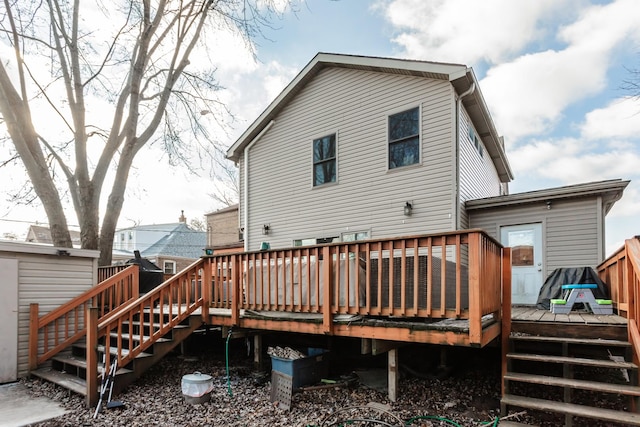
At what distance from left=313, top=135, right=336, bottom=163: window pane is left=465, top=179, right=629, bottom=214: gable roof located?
3.34 metres

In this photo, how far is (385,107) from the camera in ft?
27.0

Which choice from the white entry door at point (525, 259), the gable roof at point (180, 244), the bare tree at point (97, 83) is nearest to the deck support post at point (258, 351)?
the white entry door at point (525, 259)

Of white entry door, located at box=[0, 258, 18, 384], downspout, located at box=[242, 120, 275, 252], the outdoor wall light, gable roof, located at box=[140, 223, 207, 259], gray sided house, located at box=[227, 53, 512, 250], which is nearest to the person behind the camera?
white entry door, located at box=[0, 258, 18, 384]

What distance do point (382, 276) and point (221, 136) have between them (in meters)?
10.1

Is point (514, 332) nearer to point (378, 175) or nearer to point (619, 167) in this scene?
point (378, 175)

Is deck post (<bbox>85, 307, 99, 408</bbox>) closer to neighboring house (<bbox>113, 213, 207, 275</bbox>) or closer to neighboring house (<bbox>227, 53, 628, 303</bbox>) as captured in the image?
neighboring house (<bbox>227, 53, 628, 303</bbox>)

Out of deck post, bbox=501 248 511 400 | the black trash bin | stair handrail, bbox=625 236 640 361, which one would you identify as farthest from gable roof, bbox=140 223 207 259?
stair handrail, bbox=625 236 640 361

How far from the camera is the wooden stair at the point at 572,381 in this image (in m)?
3.22

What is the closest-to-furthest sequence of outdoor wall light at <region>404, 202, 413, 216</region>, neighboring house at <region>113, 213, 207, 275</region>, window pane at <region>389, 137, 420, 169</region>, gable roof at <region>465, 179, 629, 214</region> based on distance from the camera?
1. gable roof at <region>465, 179, 629, 214</region>
2. outdoor wall light at <region>404, 202, 413, 216</region>
3. window pane at <region>389, 137, 420, 169</region>
4. neighboring house at <region>113, 213, 207, 275</region>

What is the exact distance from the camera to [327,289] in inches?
163

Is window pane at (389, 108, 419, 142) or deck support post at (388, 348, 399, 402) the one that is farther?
window pane at (389, 108, 419, 142)

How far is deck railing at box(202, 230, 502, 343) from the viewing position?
3346 millimetres

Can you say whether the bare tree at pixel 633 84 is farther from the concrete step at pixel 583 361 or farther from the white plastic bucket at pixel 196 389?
the white plastic bucket at pixel 196 389

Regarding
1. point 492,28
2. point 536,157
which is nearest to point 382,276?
point 492,28
